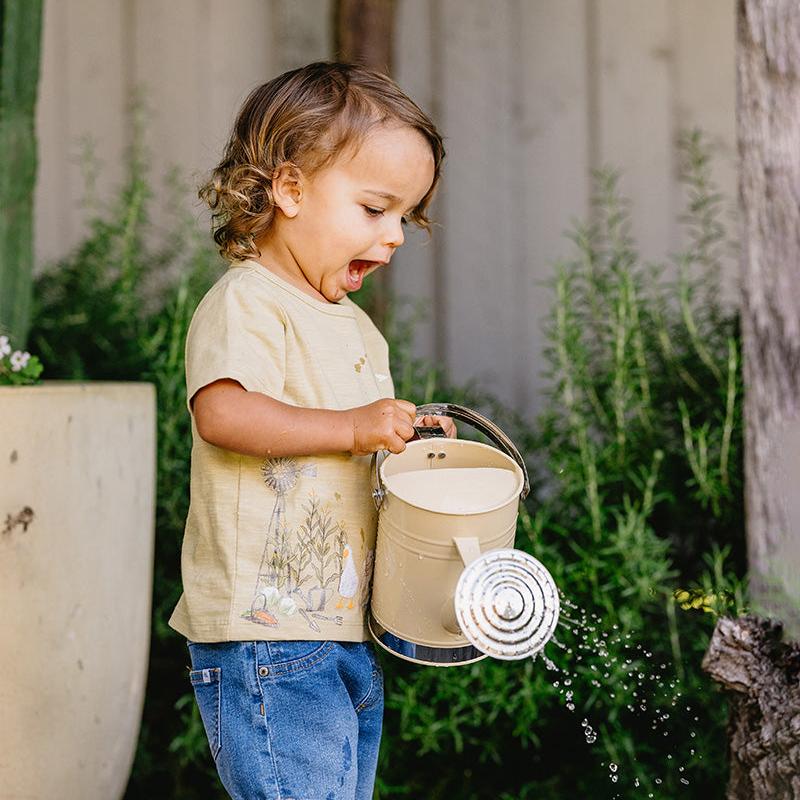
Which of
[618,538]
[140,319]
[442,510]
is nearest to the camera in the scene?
[442,510]

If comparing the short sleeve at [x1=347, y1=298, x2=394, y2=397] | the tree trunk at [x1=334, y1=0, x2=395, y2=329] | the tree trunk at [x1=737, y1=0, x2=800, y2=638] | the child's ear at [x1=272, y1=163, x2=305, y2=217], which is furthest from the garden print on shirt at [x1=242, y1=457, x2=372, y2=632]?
the tree trunk at [x1=334, y1=0, x2=395, y2=329]

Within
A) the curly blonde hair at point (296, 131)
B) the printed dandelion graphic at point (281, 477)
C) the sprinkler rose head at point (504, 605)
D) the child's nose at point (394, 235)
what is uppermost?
the curly blonde hair at point (296, 131)

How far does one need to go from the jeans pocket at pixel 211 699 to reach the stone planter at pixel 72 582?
483 mm

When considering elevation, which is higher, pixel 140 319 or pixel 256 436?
pixel 140 319

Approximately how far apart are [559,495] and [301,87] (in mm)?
1102

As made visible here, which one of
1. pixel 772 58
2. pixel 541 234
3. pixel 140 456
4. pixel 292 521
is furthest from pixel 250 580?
pixel 541 234

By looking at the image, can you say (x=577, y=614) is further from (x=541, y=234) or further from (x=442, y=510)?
(x=541, y=234)

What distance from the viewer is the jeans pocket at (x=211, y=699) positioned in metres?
1.45

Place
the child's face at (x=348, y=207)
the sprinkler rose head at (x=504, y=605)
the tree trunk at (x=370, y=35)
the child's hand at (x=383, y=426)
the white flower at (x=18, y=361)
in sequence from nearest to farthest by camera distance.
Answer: the sprinkler rose head at (x=504, y=605)
the child's hand at (x=383, y=426)
the child's face at (x=348, y=207)
the white flower at (x=18, y=361)
the tree trunk at (x=370, y=35)

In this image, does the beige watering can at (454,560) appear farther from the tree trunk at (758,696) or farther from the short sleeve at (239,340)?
the tree trunk at (758,696)

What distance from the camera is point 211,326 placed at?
4.70 feet

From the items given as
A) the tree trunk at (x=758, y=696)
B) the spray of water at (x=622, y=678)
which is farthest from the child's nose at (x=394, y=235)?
the spray of water at (x=622, y=678)

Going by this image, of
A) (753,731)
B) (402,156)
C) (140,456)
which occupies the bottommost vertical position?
(753,731)

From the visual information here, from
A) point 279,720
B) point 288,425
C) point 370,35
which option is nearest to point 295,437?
point 288,425
